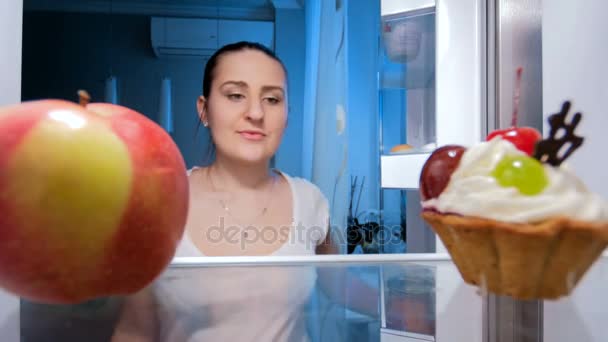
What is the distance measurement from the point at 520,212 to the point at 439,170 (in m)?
0.06

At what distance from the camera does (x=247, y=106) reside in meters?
0.79

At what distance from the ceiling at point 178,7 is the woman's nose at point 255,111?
126cm

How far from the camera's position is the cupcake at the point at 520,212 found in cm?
24

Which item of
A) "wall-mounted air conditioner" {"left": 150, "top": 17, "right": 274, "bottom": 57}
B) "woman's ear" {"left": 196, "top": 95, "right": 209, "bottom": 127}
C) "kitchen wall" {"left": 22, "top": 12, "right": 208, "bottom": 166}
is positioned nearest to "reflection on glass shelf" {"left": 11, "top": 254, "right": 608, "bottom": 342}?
"woman's ear" {"left": 196, "top": 95, "right": 209, "bottom": 127}

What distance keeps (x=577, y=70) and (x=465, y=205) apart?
34cm

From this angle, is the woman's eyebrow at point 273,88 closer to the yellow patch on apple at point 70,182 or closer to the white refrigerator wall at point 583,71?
the white refrigerator wall at point 583,71

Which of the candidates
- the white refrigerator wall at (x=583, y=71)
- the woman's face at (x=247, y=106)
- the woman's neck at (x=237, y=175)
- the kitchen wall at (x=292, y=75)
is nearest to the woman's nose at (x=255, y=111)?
the woman's face at (x=247, y=106)

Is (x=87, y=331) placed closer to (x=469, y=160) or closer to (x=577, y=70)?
(x=469, y=160)

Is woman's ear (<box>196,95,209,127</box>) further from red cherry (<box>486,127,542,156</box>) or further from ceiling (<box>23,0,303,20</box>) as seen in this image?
ceiling (<box>23,0,303,20</box>)

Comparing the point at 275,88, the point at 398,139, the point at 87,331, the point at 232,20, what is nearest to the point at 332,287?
the point at 87,331

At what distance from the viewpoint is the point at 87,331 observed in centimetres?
31

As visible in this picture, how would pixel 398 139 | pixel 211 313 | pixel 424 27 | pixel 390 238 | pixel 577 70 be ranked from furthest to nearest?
pixel 390 238
pixel 398 139
pixel 424 27
pixel 577 70
pixel 211 313

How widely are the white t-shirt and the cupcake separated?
17cm

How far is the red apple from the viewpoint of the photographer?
19 centimetres
